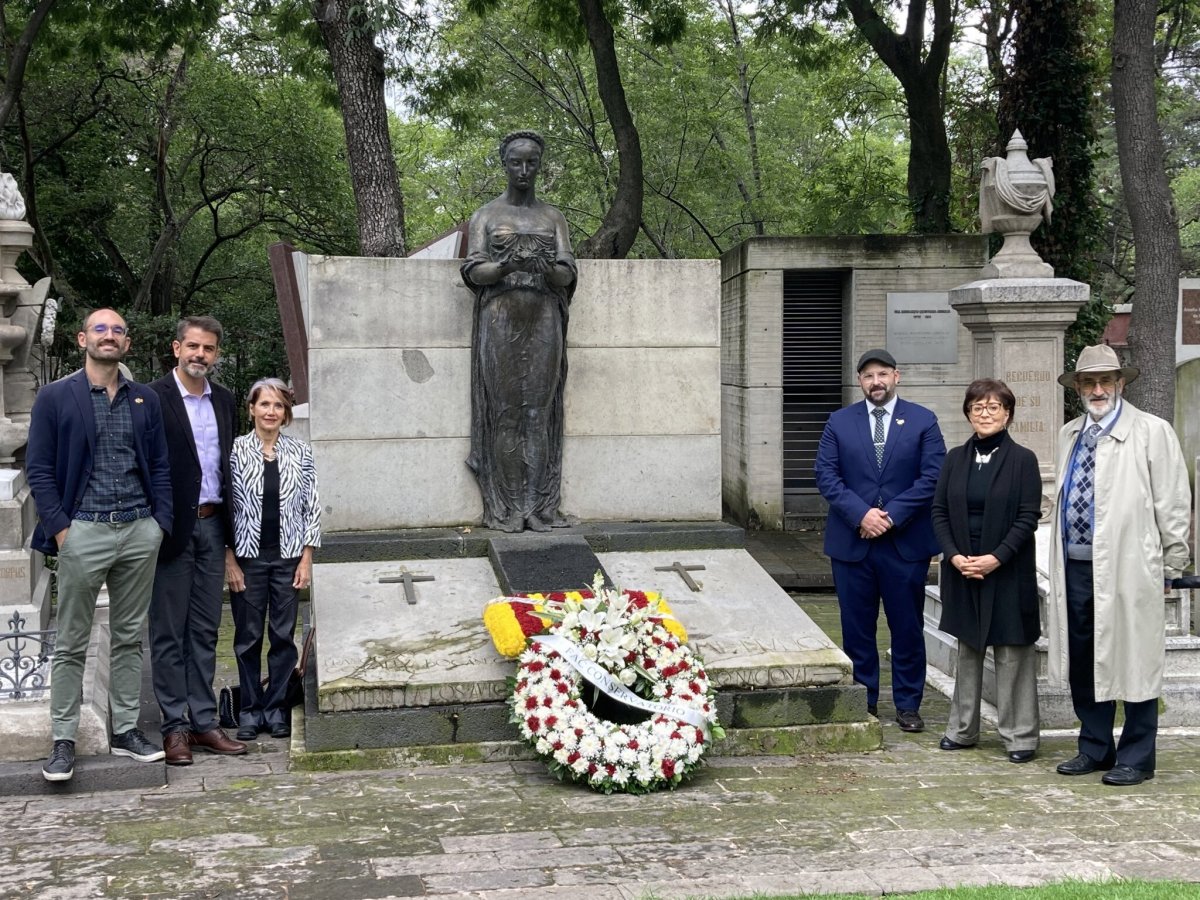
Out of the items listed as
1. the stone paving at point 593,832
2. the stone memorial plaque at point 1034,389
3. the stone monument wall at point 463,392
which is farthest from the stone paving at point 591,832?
the stone memorial plaque at point 1034,389

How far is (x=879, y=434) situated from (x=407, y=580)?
2.60m

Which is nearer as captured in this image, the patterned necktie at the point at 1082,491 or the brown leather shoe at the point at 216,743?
the patterned necktie at the point at 1082,491

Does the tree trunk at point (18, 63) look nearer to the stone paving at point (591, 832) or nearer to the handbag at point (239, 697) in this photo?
the handbag at point (239, 697)

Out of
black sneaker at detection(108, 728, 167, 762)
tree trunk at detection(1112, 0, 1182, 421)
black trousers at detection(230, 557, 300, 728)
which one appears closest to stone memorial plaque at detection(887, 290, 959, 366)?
tree trunk at detection(1112, 0, 1182, 421)

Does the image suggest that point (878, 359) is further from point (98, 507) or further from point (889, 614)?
point (98, 507)

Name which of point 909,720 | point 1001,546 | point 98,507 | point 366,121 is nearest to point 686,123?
point 366,121

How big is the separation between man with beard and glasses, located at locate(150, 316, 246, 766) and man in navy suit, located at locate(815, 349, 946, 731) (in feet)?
10.0

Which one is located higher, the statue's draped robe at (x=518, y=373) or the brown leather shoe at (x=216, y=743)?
the statue's draped robe at (x=518, y=373)

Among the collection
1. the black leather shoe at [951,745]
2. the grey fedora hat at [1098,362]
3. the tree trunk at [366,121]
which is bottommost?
the black leather shoe at [951,745]

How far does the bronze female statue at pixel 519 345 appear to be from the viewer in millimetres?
7895

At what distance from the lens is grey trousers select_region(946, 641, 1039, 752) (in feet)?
21.6

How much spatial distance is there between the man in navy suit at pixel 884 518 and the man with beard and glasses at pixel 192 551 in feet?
10.0

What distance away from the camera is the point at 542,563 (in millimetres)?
7566

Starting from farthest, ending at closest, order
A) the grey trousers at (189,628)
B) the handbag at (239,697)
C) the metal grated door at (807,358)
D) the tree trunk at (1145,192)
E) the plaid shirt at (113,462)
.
Result: the metal grated door at (807,358) < the tree trunk at (1145,192) < the handbag at (239,697) < the grey trousers at (189,628) < the plaid shirt at (113,462)
